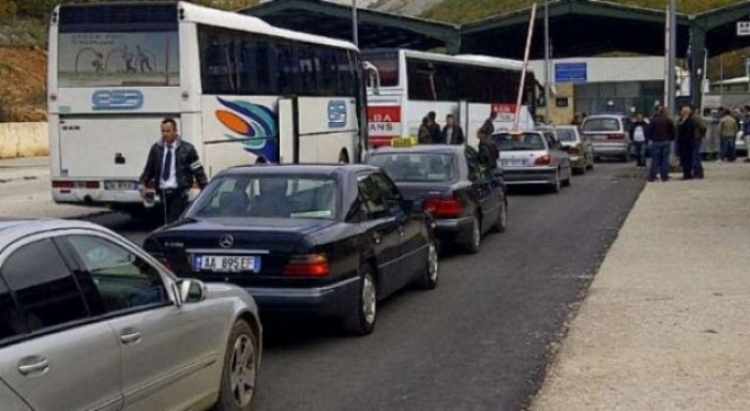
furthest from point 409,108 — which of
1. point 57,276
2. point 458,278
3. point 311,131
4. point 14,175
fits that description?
point 57,276

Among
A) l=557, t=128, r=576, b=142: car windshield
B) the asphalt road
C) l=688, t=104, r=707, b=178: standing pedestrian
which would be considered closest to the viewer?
the asphalt road

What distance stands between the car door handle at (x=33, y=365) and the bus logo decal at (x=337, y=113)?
21.0 m

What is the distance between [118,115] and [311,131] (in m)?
5.80

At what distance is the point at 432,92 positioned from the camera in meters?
34.8

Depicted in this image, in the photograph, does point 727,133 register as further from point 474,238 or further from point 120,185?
point 474,238

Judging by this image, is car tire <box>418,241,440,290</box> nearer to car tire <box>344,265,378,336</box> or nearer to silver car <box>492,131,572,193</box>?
car tire <box>344,265,378,336</box>

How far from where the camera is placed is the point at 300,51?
24.7 metres

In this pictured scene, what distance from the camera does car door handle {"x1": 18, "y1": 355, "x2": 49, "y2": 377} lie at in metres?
5.54

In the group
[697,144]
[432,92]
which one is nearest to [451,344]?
[697,144]

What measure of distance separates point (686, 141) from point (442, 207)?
1643 cm

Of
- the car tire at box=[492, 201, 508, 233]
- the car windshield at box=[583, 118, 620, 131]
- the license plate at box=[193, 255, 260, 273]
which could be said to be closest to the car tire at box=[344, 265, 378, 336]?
the license plate at box=[193, 255, 260, 273]

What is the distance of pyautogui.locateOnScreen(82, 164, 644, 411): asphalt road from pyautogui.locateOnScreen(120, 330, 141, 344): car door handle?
2.14 metres

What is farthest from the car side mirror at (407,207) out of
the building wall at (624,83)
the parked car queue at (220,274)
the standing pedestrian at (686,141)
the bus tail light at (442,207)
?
the building wall at (624,83)

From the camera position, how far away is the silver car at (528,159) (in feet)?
93.8
